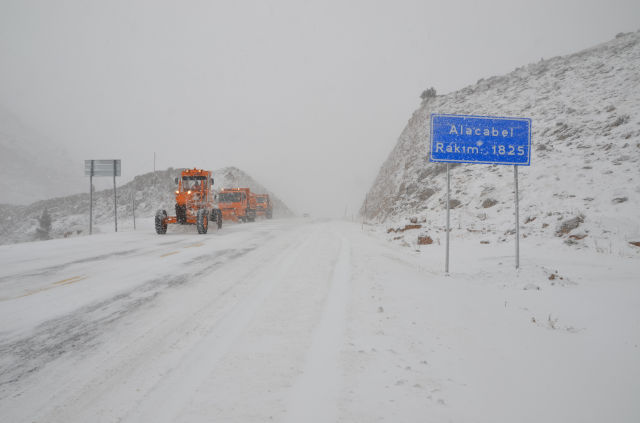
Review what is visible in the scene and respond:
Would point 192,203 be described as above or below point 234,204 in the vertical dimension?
below

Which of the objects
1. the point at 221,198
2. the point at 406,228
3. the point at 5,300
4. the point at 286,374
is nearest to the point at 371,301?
the point at 286,374

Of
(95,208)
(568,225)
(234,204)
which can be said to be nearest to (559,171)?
(568,225)

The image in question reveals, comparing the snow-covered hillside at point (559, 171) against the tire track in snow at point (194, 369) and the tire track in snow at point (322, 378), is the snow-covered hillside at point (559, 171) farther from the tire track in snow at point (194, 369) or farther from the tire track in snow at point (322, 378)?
the tire track in snow at point (194, 369)

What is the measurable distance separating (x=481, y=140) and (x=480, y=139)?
1.4 inches

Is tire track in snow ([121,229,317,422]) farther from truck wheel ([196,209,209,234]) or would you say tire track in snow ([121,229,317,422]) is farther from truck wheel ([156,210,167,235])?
truck wheel ([156,210,167,235])

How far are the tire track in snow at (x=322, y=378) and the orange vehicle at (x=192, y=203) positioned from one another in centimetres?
1218

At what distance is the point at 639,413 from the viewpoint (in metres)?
2.44

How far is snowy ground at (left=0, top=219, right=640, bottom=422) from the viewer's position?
228cm

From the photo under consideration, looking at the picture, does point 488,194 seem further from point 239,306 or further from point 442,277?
point 239,306

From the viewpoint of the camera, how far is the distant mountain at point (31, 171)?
113188 mm

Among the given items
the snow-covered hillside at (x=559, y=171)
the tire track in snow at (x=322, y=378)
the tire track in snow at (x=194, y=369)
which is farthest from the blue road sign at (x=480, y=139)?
the tire track in snow at (x=194, y=369)

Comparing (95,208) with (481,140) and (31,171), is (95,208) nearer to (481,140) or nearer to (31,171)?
(481,140)

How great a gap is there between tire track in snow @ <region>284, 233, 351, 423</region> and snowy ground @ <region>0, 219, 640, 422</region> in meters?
0.01

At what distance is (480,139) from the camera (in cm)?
745
